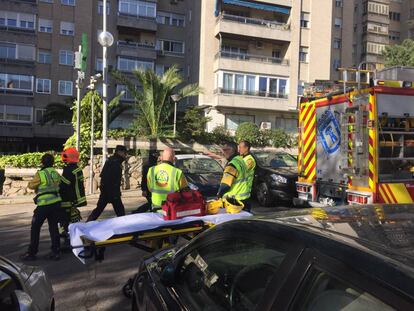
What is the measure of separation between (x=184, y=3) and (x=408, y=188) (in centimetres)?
3860

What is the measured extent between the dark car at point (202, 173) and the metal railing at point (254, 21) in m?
24.0

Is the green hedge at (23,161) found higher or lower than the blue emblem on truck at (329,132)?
lower

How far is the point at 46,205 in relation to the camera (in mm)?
6688

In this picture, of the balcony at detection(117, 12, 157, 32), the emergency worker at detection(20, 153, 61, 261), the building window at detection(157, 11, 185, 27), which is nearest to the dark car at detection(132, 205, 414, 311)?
the emergency worker at detection(20, 153, 61, 261)

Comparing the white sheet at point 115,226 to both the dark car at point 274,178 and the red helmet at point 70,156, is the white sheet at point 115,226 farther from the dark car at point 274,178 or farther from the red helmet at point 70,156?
the dark car at point 274,178

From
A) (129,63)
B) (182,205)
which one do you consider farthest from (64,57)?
(182,205)

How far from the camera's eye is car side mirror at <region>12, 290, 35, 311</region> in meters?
2.69

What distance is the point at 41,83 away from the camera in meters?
39.0

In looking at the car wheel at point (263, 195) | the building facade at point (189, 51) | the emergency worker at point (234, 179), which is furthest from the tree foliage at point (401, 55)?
the emergency worker at point (234, 179)

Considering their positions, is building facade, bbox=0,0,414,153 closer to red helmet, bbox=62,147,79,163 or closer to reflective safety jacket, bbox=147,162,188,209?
red helmet, bbox=62,147,79,163

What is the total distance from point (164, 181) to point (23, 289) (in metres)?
2.68

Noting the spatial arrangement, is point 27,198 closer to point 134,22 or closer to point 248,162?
point 248,162

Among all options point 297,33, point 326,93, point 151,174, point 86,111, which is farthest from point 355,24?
point 151,174

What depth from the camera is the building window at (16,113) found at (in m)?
38.0
